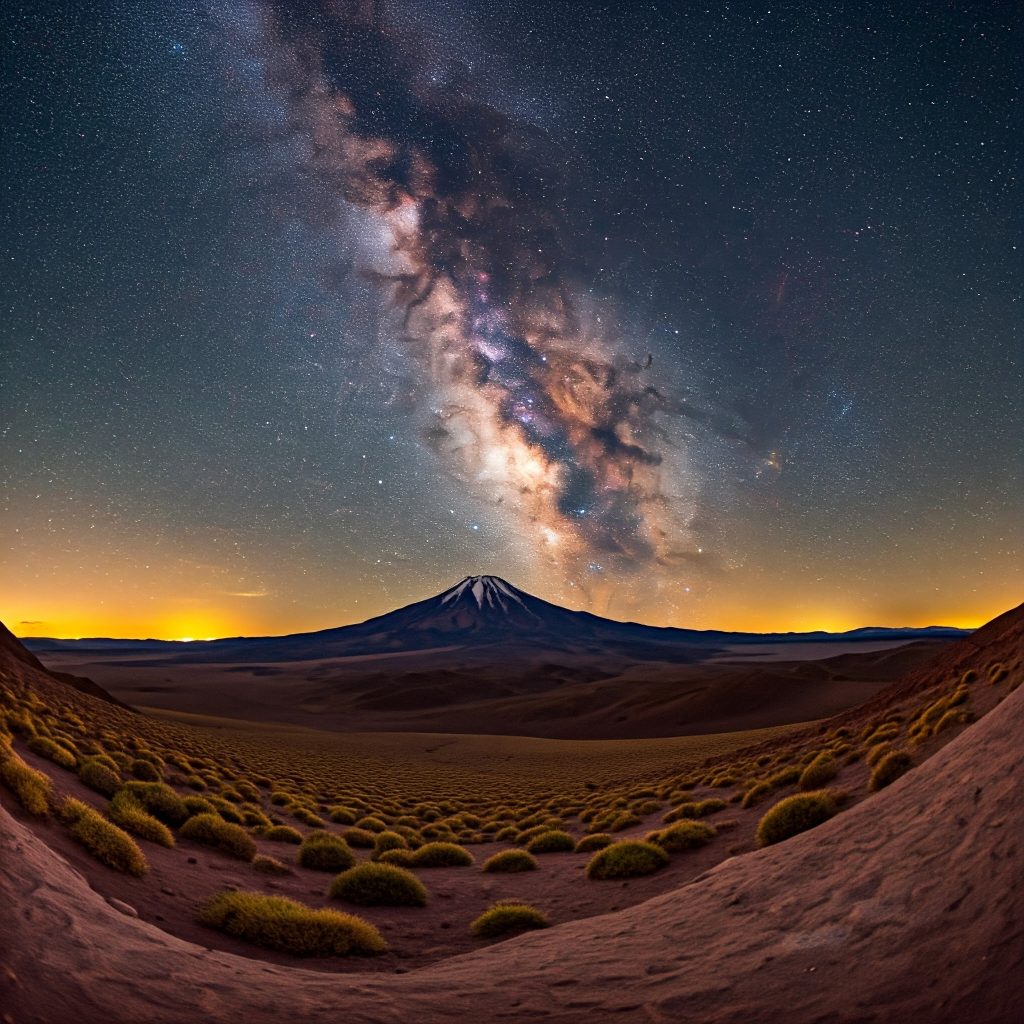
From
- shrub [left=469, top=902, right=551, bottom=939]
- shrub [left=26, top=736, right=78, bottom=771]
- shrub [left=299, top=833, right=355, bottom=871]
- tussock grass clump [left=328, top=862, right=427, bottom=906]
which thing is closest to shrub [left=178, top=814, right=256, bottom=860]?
shrub [left=299, top=833, right=355, bottom=871]

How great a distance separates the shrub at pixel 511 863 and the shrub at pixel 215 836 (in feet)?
19.0

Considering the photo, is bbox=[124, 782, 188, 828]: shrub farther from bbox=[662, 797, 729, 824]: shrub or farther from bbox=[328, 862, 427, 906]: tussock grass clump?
bbox=[662, 797, 729, 824]: shrub

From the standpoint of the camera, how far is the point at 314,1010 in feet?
17.4

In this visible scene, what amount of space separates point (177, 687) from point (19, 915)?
572ft

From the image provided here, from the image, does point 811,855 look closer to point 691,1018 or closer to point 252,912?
point 691,1018

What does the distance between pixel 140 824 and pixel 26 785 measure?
339 centimetres

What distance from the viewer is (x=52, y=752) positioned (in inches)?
559

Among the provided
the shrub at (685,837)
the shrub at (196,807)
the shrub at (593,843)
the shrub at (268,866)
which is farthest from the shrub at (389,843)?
the shrub at (685,837)

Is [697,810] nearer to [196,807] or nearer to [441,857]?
[441,857]

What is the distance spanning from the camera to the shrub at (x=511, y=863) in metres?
14.9

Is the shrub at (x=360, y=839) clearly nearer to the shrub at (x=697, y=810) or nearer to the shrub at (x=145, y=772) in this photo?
the shrub at (x=145, y=772)

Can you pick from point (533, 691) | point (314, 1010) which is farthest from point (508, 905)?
point (533, 691)

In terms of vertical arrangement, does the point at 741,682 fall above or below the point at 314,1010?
below

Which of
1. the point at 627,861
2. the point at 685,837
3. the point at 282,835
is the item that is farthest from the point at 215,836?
the point at 685,837
